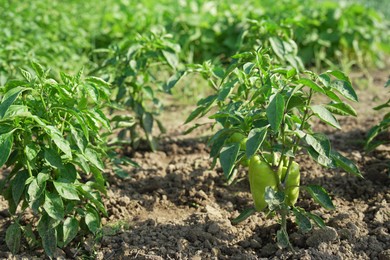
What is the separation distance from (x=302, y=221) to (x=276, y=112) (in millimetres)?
630

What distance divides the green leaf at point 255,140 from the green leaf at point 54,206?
975 mm

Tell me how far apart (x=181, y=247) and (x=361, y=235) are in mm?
943

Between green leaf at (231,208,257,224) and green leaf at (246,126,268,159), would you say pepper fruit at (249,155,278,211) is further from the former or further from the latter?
green leaf at (246,126,268,159)

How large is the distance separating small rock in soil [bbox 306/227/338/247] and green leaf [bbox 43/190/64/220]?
1.26 meters

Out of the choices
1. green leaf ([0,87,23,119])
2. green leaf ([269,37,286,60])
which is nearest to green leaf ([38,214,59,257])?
green leaf ([0,87,23,119])

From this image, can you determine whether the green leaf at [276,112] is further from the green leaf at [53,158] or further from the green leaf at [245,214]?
the green leaf at [53,158]

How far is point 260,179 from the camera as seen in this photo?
3.29 m

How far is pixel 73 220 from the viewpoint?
3.34 m

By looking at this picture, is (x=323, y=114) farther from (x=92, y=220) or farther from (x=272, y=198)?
(x=92, y=220)

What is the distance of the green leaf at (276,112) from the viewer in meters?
2.91

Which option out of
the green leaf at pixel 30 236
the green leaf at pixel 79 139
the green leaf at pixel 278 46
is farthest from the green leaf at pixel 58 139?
the green leaf at pixel 278 46

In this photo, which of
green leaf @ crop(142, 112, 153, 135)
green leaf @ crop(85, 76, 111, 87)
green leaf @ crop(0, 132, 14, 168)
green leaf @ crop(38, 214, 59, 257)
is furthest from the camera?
green leaf @ crop(142, 112, 153, 135)

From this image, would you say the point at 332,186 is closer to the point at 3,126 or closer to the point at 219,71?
the point at 219,71

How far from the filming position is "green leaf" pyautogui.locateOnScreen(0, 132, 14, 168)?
2.89m
